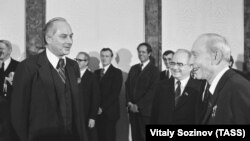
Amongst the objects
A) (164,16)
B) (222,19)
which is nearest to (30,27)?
(164,16)

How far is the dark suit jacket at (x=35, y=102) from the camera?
3568mm

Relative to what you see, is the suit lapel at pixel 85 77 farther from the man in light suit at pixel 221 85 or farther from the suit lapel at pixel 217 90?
the suit lapel at pixel 217 90

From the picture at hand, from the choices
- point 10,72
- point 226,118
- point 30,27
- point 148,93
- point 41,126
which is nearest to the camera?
point 226,118

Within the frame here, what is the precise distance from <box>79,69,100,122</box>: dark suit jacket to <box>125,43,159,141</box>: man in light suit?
0.67 m

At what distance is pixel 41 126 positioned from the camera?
3.56m

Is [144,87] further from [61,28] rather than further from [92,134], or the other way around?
[61,28]

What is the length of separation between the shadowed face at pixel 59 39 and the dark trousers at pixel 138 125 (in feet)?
12.7

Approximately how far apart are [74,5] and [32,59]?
5.50 m

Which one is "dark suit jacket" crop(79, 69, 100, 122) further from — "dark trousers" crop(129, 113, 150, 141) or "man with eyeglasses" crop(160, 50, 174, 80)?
"man with eyeglasses" crop(160, 50, 174, 80)

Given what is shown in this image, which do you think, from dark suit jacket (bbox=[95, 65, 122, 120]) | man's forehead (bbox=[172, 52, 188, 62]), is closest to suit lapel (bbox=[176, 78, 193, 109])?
man's forehead (bbox=[172, 52, 188, 62])

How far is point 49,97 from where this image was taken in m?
3.62

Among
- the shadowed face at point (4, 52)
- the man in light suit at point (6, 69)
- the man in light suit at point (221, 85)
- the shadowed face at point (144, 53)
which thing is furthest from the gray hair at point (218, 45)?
the shadowed face at point (4, 52)

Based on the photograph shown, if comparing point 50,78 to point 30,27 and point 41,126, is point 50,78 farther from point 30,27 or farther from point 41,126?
point 30,27

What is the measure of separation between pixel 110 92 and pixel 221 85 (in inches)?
187
